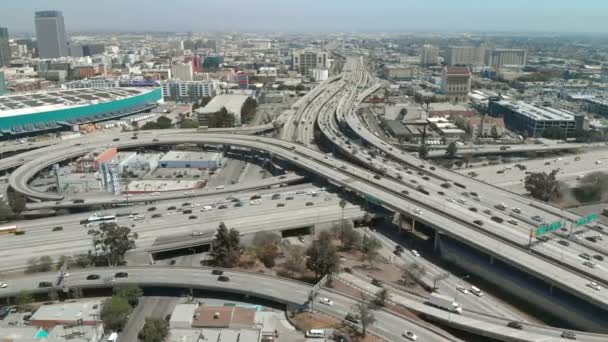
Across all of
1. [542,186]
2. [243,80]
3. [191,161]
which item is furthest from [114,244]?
[243,80]

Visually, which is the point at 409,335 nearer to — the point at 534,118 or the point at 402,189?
the point at 402,189

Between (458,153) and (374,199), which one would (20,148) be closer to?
(374,199)

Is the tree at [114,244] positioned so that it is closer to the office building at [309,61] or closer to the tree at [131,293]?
the tree at [131,293]

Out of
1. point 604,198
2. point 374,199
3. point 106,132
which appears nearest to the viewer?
point 374,199

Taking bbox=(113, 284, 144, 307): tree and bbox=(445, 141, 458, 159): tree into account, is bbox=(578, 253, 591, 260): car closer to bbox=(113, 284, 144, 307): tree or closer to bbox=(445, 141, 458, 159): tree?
bbox=(113, 284, 144, 307): tree

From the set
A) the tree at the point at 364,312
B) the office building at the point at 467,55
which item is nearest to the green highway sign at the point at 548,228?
the tree at the point at 364,312

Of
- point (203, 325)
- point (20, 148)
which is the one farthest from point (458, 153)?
point (20, 148)

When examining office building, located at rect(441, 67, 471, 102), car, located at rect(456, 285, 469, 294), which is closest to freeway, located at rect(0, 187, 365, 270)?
car, located at rect(456, 285, 469, 294)
